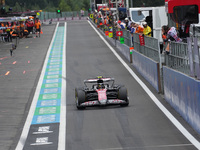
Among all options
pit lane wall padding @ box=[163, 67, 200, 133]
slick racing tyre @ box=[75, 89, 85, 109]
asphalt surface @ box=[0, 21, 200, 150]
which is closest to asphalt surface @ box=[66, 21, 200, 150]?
asphalt surface @ box=[0, 21, 200, 150]

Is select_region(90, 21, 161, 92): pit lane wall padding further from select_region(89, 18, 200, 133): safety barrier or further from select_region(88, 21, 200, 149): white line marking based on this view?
select_region(88, 21, 200, 149): white line marking

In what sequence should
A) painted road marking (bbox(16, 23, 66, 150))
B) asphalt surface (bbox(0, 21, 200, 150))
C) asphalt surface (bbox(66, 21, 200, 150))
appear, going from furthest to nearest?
painted road marking (bbox(16, 23, 66, 150)), asphalt surface (bbox(0, 21, 200, 150)), asphalt surface (bbox(66, 21, 200, 150))

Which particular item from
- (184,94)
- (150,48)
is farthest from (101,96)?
(150,48)

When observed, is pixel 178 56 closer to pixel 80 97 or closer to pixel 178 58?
pixel 178 58

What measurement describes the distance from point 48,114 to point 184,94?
4247mm

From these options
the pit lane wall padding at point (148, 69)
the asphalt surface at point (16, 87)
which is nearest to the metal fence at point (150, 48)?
the pit lane wall padding at point (148, 69)

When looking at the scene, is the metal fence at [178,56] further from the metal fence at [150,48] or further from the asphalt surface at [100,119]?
the asphalt surface at [100,119]

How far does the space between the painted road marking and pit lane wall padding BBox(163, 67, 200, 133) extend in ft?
9.69

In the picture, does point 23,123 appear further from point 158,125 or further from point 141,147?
point 141,147

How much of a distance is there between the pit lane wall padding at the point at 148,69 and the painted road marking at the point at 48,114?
318cm

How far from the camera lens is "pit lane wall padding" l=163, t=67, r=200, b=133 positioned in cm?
1256

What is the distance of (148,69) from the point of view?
21.6 metres

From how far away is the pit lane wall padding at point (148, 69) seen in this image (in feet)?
63.6

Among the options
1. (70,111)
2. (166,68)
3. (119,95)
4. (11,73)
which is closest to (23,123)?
(70,111)
